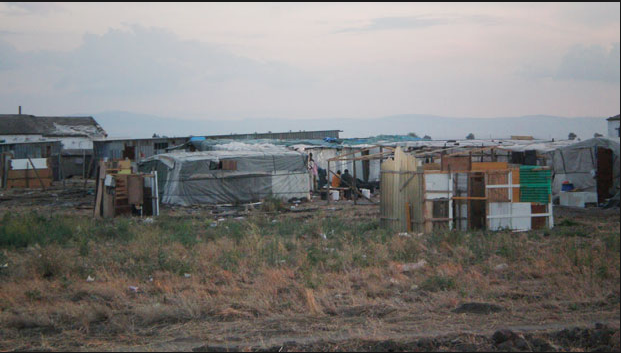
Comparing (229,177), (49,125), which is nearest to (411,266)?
(229,177)

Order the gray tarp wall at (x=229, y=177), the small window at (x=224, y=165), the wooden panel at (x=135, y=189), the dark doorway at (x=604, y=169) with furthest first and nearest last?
the small window at (x=224, y=165)
the gray tarp wall at (x=229, y=177)
the dark doorway at (x=604, y=169)
the wooden panel at (x=135, y=189)

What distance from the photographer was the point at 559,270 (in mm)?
8945

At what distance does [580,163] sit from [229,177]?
13370 millimetres

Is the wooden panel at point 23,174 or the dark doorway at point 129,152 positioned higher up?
the dark doorway at point 129,152

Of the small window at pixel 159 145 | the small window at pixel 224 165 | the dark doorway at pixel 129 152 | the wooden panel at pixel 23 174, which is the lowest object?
the wooden panel at pixel 23 174

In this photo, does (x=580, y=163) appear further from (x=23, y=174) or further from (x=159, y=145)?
(x=23, y=174)

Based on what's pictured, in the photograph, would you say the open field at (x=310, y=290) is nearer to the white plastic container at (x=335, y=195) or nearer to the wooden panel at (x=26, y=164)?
the white plastic container at (x=335, y=195)

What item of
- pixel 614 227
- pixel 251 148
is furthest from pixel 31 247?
pixel 251 148

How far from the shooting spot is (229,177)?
78.1ft

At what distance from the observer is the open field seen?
6.30 metres

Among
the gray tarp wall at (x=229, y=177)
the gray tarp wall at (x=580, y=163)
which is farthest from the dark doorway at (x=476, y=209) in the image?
the gray tarp wall at (x=229, y=177)

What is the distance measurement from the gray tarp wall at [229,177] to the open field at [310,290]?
31.7 feet

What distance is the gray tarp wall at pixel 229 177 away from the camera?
23.2 m

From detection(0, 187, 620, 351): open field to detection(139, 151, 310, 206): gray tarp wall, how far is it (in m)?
9.67
